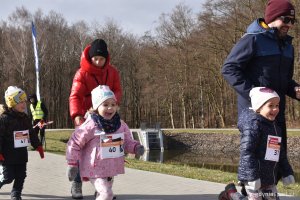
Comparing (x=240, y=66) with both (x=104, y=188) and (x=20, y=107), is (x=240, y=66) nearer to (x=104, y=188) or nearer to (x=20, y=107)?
(x=104, y=188)

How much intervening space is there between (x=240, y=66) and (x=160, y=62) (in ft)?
119

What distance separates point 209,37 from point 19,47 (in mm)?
18556

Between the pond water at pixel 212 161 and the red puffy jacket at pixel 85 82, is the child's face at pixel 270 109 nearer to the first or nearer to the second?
the red puffy jacket at pixel 85 82

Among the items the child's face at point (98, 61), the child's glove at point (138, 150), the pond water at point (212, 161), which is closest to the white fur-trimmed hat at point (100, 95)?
the child's glove at point (138, 150)

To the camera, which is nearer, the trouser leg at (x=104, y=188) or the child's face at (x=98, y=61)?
the trouser leg at (x=104, y=188)

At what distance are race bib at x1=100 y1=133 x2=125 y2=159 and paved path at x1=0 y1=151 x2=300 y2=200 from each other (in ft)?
5.62

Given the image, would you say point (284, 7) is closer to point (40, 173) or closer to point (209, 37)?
point (40, 173)

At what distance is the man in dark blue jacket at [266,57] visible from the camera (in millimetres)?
4402

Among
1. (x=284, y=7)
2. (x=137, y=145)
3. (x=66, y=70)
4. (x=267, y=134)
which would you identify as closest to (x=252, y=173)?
(x=267, y=134)

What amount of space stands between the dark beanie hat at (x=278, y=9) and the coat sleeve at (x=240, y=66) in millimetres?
286

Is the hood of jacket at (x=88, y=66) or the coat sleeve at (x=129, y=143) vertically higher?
the hood of jacket at (x=88, y=66)

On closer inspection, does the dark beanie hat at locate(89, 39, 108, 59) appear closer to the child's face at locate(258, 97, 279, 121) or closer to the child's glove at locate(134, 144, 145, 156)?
the child's glove at locate(134, 144, 145, 156)

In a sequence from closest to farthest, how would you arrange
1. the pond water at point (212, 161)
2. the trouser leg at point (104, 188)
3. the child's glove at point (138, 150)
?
1. the trouser leg at point (104, 188)
2. the child's glove at point (138, 150)
3. the pond water at point (212, 161)

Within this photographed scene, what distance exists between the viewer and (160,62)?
40688 mm
